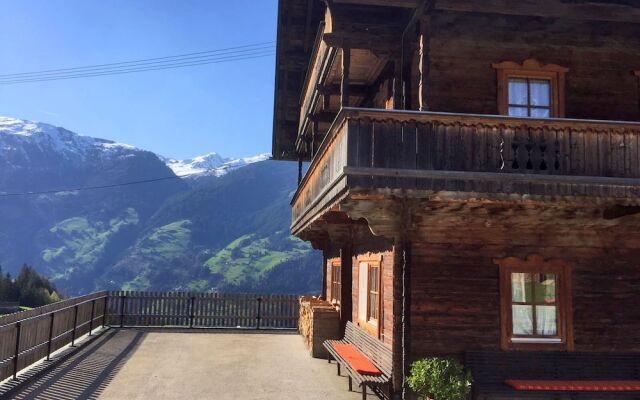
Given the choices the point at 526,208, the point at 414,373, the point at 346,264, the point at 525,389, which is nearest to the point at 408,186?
the point at 526,208

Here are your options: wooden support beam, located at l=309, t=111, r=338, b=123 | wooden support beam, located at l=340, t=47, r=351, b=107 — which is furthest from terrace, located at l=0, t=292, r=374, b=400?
wooden support beam, located at l=309, t=111, r=338, b=123

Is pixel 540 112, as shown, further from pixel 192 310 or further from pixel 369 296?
pixel 192 310

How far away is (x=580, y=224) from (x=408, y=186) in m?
4.18

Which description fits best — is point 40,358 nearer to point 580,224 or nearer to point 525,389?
point 525,389

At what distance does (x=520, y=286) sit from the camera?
Answer: 11.1 meters

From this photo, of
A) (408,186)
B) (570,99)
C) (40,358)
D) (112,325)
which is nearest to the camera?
(408,186)

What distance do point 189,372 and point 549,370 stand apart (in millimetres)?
8131

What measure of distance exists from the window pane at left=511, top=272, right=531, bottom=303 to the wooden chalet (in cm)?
2

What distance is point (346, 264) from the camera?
53.5 ft

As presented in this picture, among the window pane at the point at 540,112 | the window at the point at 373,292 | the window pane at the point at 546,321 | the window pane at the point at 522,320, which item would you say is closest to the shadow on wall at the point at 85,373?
the window at the point at 373,292

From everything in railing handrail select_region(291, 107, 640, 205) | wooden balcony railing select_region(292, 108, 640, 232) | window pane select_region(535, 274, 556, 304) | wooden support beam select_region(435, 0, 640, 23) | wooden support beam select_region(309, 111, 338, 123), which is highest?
wooden support beam select_region(435, 0, 640, 23)

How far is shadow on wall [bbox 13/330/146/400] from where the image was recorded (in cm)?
1118

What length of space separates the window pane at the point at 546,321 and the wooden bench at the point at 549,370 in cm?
44

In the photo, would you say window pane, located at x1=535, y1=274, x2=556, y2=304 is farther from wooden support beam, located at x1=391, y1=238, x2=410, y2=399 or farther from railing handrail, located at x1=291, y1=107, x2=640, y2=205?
railing handrail, located at x1=291, y1=107, x2=640, y2=205
